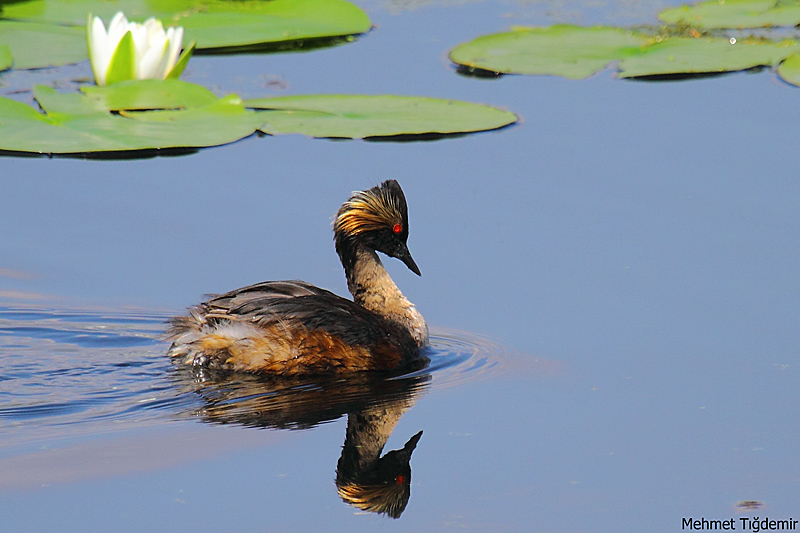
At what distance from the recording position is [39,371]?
589 centimetres

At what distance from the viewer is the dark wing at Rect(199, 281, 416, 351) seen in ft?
19.6

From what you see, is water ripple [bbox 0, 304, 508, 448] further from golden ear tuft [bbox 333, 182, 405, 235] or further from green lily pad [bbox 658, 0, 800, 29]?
green lily pad [bbox 658, 0, 800, 29]

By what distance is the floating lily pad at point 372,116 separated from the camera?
27.7 feet

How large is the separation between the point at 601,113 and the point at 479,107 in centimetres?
104

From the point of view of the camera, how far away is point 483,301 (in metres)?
6.50

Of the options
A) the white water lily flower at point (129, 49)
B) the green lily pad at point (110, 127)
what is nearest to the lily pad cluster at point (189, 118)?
the green lily pad at point (110, 127)

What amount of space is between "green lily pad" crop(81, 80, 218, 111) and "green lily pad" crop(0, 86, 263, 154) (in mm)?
151

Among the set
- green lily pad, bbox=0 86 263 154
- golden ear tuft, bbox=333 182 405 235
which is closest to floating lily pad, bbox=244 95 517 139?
green lily pad, bbox=0 86 263 154

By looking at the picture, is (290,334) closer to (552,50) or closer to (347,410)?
(347,410)

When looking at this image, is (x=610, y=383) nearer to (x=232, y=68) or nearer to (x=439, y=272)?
(x=439, y=272)

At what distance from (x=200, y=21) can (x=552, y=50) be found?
3.53 m

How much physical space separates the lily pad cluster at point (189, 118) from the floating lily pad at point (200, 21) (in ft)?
5.38

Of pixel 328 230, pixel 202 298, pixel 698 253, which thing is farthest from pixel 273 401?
pixel 698 253

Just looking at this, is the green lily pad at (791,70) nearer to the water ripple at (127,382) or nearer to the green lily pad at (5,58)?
the water ripple at (127,382)
